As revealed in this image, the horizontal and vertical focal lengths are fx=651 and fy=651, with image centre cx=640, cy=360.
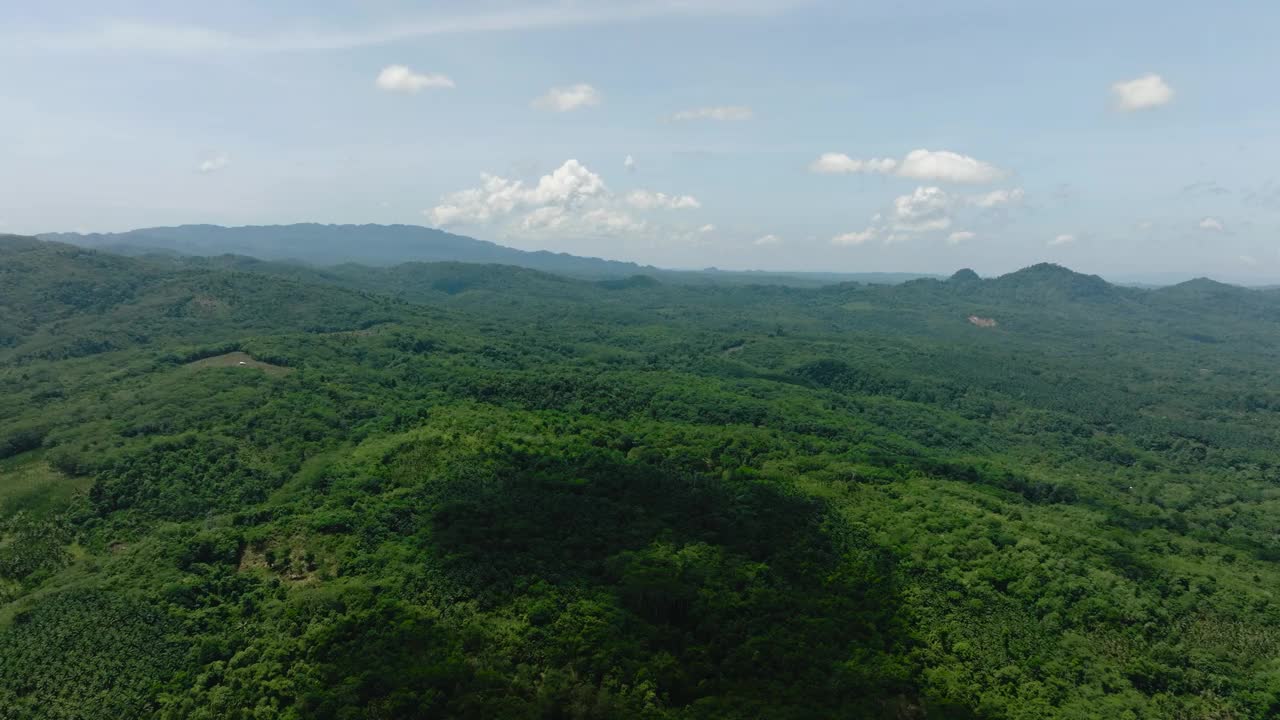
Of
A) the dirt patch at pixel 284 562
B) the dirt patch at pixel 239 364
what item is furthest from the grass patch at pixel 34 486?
the dirt patch at pixel 239 364

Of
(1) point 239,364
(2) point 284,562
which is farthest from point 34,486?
(1) point 239,364

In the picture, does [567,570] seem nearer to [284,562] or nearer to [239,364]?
[284,562]

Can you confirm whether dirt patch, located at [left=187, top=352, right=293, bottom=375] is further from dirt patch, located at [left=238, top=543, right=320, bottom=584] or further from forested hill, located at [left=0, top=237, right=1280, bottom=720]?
dirt patch, located at [left=238, top=543, right=320, bottom=584]

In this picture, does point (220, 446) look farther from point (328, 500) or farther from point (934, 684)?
point (934, 684)

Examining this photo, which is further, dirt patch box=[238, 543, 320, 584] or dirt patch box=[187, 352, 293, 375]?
dirt patch box=[187, 352, 293, 375]

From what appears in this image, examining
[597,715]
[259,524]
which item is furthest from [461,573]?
[259,524]

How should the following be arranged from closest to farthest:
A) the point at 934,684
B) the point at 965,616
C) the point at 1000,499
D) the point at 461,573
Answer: the point at 934,684 < the point at 965,616 < the point at 461,573 < the point at 1000,499

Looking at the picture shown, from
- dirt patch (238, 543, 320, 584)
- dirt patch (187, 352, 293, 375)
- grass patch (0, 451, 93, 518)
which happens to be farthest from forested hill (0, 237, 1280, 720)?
dirt patch (187, 352, 293, 375)

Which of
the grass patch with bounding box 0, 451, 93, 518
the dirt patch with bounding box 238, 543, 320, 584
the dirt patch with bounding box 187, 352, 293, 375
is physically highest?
the dirt patch with bounding box 187, 352, 293, 375
